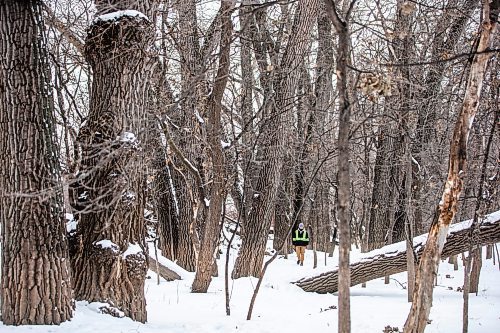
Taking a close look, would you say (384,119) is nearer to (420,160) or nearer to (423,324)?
(420,160)

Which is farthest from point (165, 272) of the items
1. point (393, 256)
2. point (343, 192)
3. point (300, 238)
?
point (300, 238)

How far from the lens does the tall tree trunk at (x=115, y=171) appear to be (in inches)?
215

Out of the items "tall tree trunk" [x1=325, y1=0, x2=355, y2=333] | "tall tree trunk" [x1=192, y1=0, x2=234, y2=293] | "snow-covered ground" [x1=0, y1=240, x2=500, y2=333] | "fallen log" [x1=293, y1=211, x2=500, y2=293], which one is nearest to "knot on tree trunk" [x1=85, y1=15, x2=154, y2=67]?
"tall tree trunk" [x1=192, y1=0, x2=234, y2=293]

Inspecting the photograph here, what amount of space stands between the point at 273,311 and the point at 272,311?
0.02m

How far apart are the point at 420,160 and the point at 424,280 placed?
21.6 ft

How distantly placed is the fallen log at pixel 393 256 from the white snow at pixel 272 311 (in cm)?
27

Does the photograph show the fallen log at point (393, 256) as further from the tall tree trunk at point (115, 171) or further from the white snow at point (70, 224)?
the white snow at point (70, 224)

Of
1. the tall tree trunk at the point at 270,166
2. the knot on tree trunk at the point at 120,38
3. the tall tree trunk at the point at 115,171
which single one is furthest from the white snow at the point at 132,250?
the tall tree trunk at the point at 270,166

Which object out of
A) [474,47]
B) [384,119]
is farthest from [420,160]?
[474,47]

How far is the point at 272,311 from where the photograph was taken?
26.1 ft

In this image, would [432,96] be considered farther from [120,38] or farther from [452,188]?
[120,38]

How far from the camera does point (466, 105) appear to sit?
472 centimetres

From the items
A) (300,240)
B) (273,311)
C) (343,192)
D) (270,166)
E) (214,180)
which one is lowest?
(273,311)

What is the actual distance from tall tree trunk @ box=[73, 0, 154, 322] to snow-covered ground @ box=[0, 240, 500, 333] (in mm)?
310
